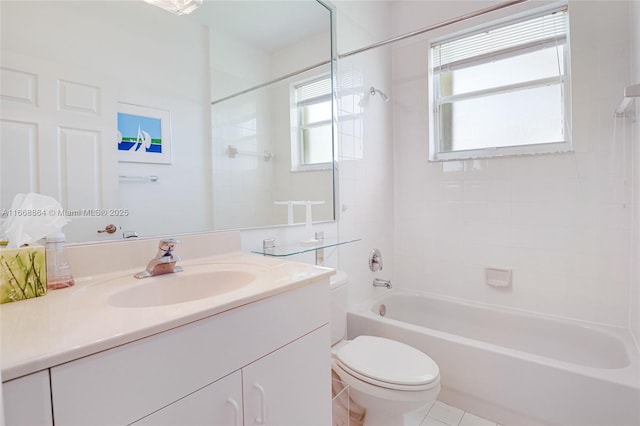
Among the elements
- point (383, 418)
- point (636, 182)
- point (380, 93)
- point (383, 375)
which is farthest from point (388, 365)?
point (380, 93)

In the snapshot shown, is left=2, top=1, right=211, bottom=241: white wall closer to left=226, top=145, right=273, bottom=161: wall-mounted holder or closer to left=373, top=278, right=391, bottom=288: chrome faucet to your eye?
left=226, top=145, right=273, bottom=161: wall-mounted holder

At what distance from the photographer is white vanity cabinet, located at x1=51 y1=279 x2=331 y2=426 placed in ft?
1.64

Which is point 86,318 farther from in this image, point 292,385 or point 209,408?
point 292,385

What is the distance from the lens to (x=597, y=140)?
175 centimetres

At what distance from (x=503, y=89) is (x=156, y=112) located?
2.14 m

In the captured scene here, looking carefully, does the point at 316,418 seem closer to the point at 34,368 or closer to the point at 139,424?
the point at 139,424

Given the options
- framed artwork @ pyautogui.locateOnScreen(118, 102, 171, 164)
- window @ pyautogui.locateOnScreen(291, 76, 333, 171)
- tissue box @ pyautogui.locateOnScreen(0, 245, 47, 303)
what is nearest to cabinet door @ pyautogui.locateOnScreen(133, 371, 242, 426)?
tissue box @ pyautogui.locateOnScreen(0, 245, 47, 303)

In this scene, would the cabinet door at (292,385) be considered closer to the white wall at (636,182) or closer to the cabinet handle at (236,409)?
the cabinet handle at (236,409)

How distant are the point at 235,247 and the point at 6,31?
0.90m

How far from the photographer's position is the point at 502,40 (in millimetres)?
Result: 2086

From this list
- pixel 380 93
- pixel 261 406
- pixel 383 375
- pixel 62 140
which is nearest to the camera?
pixel 261 406

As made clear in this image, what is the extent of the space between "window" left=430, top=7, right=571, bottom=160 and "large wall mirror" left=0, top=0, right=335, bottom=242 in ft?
3.85

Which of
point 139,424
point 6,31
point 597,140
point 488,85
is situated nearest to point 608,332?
point 597,140

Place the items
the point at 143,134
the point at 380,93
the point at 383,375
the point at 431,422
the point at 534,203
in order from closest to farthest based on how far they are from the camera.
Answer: the point at 143,134 < the point at 383,375 < the point at 431,422 < the point at 534,203 < the point at 380,93
